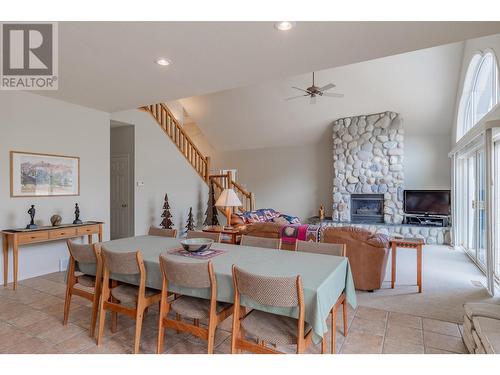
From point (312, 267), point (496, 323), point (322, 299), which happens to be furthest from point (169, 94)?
point (496, 323)

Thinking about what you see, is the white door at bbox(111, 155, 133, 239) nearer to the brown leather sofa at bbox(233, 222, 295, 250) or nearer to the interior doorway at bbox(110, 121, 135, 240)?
the interior doorway at bbox(110, 121, 135, 240)

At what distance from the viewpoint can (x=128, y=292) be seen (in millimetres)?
2500

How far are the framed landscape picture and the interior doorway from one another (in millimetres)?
1353

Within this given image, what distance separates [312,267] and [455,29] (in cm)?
224

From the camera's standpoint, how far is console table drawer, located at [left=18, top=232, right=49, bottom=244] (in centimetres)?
376

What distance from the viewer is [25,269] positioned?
4203 mm

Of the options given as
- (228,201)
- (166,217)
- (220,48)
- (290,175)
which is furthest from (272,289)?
(290,175)

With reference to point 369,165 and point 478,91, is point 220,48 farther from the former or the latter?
point 369,165

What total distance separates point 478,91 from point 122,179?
692 cm

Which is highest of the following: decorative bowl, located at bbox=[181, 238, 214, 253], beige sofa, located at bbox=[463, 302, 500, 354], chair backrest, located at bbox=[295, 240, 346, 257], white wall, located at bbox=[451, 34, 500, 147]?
white wall, located at bbox=[451, 34, 500, 147]

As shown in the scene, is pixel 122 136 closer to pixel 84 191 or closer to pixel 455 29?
pixel 84 191

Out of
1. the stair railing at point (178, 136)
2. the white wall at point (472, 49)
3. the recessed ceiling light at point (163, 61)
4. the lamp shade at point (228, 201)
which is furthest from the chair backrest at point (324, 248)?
the stair railing at point (178, 136)

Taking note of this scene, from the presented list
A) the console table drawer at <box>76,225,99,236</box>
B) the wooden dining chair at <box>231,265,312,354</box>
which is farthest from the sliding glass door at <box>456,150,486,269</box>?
the console table drawer at <box>76,225,99,236</box>

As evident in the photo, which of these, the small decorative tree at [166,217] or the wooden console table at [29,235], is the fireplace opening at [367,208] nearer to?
the small decorative tree at [166,217]
